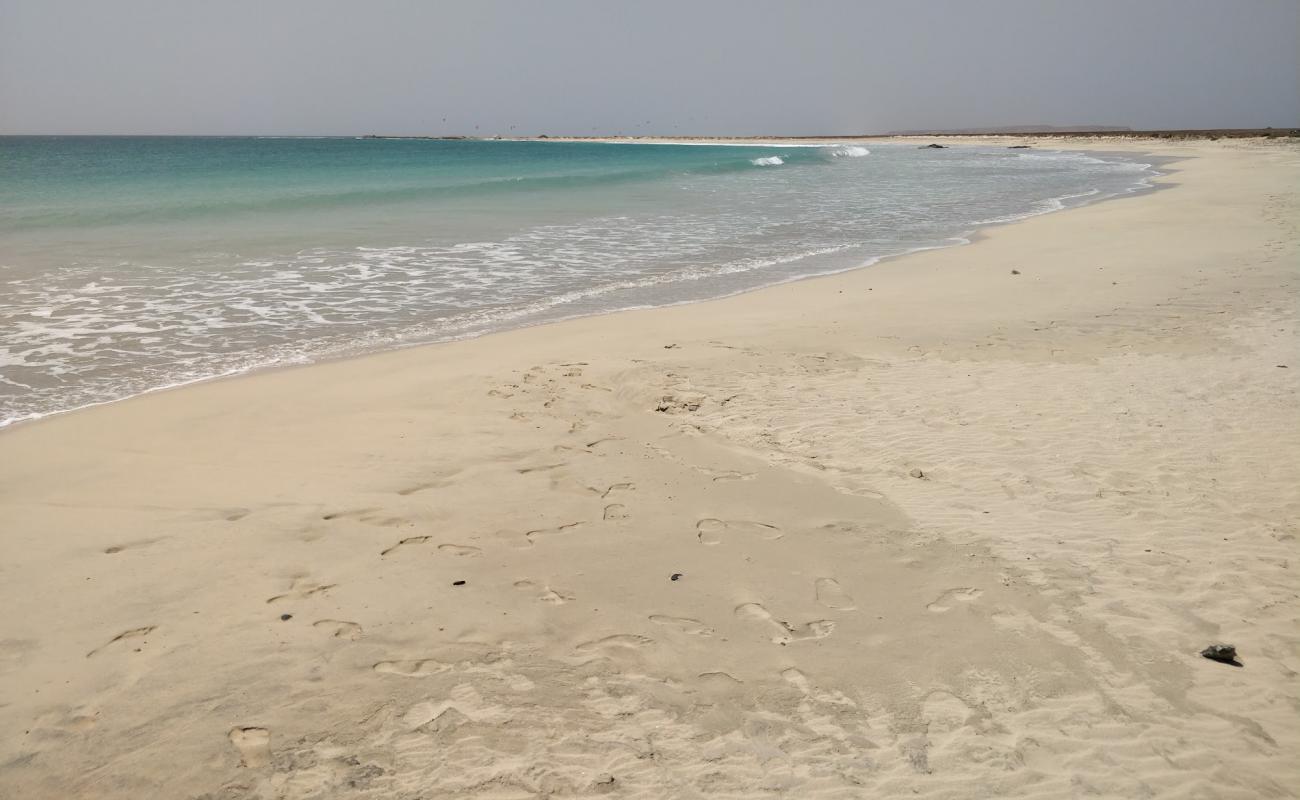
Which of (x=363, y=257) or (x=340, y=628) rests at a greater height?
(x=363, y=257)

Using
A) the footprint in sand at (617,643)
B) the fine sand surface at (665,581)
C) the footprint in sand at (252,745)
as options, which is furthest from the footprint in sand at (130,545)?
the footprint in sand at (617,643)

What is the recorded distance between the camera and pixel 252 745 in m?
2.76

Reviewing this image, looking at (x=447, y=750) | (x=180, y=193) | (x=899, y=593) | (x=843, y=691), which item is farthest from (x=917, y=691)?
(x=180, y=193)

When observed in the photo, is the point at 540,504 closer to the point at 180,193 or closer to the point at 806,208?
the point at 806,208

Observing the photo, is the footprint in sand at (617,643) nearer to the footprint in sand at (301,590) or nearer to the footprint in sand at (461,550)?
the footprint in sand at (461,550)

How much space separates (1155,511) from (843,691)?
2593 mm

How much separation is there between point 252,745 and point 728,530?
2462mm

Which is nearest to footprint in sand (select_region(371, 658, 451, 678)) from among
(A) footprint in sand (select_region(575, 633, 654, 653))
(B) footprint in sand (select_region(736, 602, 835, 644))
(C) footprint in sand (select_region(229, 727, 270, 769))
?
(C) footprint in sand (select_region(229, 727, 270, 769))

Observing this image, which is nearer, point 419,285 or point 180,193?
point 419,285

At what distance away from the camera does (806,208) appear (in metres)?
22.4

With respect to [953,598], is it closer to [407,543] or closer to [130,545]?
[407,543]

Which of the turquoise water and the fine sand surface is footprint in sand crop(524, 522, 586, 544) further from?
the turquoise water

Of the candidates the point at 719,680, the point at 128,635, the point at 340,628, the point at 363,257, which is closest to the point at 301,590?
the point at 340,628

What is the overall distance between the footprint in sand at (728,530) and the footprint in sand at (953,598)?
895 mm
